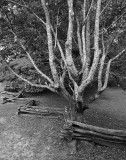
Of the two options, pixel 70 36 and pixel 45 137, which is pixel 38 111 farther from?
pixel 70 36

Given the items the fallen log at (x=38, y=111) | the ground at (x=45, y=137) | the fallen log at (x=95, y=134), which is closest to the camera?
the ground at (x=45, y=137)

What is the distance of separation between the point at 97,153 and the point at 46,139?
7.34 ft

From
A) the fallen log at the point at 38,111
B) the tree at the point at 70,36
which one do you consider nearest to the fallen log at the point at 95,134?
the tree at the point at 70,36

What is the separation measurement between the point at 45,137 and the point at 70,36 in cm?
468

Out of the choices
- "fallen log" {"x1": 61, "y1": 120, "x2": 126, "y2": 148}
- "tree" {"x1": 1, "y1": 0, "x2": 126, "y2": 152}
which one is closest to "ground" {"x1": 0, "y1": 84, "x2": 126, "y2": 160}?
"fallen log" {"x1": 61, "y1": 120, "x2": 126, "y2": 148}

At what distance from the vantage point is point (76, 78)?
6.35 meters

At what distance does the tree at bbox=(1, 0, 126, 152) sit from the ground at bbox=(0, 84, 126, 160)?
4.32ft

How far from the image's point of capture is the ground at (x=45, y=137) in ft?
16.7

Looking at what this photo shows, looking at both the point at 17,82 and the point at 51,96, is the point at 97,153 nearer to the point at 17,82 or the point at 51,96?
the point at 51,96

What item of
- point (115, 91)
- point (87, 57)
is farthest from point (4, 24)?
point (115, 91)

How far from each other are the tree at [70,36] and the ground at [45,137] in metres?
1.32

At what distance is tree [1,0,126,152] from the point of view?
6.16 meters

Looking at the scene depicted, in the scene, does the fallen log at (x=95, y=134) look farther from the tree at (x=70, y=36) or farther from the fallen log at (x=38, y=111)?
the fallen log at (x=38, y=111)

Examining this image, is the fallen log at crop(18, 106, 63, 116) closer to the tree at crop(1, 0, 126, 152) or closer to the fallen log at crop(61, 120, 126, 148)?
the tree at crop(1, 0, 126, 152)
